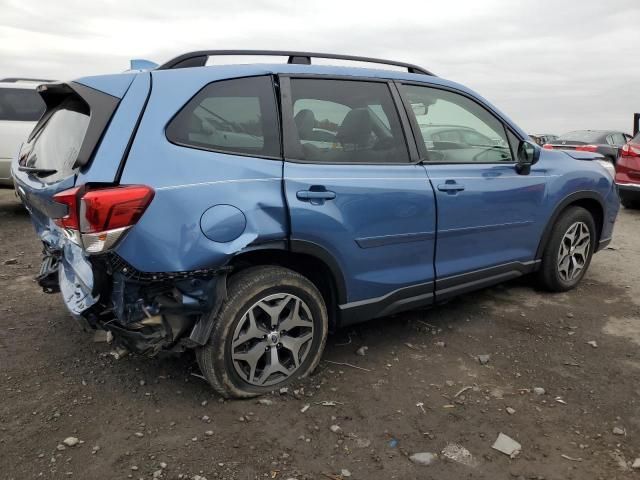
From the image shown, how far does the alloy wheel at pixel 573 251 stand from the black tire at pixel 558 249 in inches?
1.0

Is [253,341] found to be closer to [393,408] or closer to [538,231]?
[393,408]

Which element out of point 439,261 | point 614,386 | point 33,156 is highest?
point 33,156

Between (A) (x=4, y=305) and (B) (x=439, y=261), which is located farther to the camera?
(A) (x=4, y=305)

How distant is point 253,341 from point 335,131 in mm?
1246

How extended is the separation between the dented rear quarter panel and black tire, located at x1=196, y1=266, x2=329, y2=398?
219mm

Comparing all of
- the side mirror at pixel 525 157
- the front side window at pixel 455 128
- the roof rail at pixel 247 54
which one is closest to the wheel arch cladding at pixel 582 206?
the side mirror at pixel 525 157

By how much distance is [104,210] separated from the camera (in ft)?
7.41

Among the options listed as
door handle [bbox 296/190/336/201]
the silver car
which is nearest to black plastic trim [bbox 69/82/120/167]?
door handle [bbox 296/190/336/201]

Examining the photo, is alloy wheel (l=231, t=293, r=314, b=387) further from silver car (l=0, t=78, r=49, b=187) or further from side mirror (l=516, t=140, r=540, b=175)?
silver car (l=0, t=78, r=49, b=187)

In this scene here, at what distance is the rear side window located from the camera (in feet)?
8.30

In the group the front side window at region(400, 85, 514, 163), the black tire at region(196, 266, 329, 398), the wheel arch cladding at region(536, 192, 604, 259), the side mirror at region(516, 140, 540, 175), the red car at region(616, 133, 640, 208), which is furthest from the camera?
the red car at region(616, 133, 640, 208)

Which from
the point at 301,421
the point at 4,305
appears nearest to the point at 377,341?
the point at 301,421

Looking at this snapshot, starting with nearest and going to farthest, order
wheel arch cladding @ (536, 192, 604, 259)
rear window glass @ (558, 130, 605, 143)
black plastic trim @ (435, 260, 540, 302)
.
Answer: black plastic trim @ (435, 260, 540, 302) → wheel arch cladding @ (536, 192, 604, 259) → rear window glass @ (558, 130, 605, 143)

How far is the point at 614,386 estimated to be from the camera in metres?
2.97
